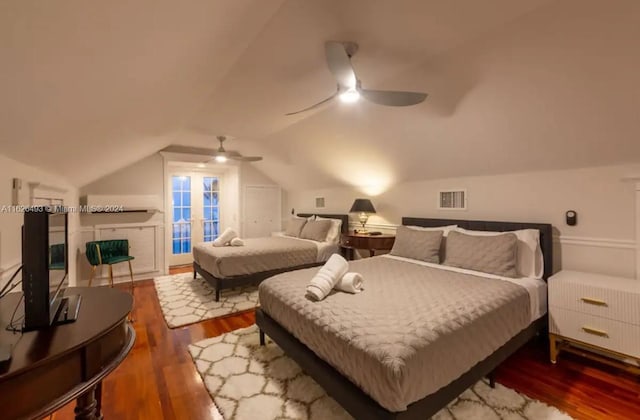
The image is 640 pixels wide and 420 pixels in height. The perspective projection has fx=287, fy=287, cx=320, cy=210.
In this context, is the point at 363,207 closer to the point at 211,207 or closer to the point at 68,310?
the point at 211,207

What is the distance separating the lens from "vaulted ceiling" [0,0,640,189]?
109 centimetres

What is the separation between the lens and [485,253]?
2758mm

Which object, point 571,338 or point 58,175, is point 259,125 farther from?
point 571,338

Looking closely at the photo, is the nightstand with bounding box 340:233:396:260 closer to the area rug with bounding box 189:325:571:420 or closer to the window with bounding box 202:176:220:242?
the area rug with bounding box 189:325:571:420

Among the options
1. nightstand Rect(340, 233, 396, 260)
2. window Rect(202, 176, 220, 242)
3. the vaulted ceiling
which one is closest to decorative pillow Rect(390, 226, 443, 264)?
nightstand Rect(340, 233, 396, 260)

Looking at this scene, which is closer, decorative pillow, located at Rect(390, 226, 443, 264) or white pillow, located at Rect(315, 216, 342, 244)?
decorative pillow, located at Rect(390, 226, 443, 264)

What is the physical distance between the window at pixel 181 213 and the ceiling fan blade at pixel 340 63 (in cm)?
497

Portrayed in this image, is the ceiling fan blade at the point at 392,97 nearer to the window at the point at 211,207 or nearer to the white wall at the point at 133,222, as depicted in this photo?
the white wall at the point at 133,222

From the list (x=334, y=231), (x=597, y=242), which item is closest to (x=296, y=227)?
(x=334, y=231)

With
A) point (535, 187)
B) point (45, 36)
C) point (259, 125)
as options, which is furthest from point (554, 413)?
point (259, 125)

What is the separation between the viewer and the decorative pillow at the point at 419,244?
10.5 ft

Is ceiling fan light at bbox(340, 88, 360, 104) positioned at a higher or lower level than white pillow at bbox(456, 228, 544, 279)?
higher

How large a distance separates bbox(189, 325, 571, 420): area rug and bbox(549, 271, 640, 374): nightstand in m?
0.76

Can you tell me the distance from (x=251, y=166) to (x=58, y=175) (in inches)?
139
